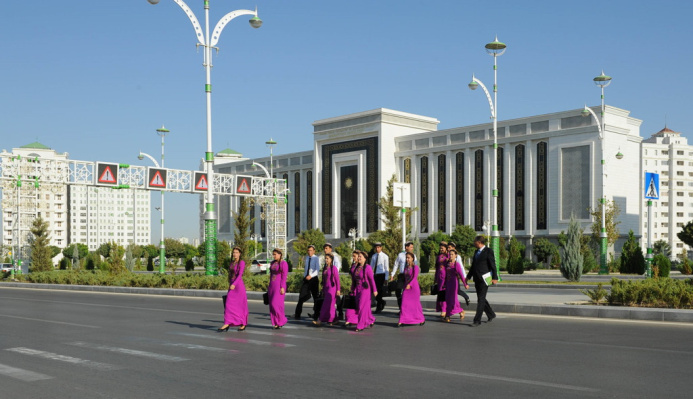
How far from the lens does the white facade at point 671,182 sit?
135125 mm

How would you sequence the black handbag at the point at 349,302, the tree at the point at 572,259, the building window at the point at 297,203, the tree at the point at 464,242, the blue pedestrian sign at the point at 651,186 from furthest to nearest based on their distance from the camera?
the building window at the point at 297,203 → the tree at the point at 464,242 → the tree at the point at 572,259 → the blue pedestrian sign at the point at 651,186 → the black handbag at the point at 349,302

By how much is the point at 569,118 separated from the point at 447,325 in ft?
184

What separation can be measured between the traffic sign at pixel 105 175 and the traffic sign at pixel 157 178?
1939 millimetres

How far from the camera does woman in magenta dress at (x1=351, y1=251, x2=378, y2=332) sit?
44.5 feet

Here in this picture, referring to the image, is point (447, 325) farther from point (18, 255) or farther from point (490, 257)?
point (18, 255)

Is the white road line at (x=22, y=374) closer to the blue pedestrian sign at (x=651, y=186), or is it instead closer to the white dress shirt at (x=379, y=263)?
the white dress shirt at (x=379, y=263)

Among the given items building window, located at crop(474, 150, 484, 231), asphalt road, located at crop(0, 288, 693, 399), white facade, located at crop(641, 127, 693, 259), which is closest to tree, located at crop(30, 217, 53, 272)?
asphalt road, located at crop(0, 288, 693, 399)

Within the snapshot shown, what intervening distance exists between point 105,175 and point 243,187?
8850mm

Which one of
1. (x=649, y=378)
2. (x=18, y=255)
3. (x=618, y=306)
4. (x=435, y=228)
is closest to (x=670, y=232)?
(x=435, y=228)

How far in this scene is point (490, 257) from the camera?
14.1m

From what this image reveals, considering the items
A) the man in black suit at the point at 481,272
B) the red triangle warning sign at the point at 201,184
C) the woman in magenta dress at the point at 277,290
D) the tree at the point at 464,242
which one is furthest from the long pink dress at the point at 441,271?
the tree at the point at 464,242

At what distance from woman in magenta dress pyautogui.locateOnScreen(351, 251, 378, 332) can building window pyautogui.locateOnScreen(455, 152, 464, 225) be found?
6320cm

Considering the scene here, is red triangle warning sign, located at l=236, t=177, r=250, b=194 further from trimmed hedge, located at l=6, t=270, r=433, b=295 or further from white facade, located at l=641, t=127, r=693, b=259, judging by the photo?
white facade, located at l=641, t=127, r=693, b=259

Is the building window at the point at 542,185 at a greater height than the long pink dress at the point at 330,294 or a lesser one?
greater
